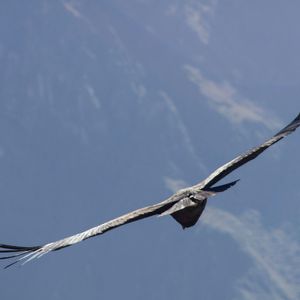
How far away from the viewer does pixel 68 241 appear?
22078mm

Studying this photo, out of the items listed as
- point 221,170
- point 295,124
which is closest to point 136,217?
point 221,170

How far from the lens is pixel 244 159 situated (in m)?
24.8

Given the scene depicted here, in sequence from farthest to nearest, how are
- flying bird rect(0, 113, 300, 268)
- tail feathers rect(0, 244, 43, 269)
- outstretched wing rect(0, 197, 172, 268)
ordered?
flying bird rect(0, 113, 300, 268)
outstretched wing rect(0, 197, 172, 268)
tail feathers rect(0, 244, 43, 269)

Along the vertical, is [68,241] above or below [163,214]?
above

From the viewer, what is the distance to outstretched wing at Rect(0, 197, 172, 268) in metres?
21.1

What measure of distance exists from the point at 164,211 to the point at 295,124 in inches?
214

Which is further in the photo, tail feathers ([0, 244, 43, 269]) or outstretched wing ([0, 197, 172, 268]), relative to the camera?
outstretched wing ([0, 197, 172, 268])

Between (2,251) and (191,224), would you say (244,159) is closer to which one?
(191,224)

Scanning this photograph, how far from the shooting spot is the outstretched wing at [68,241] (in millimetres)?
21078

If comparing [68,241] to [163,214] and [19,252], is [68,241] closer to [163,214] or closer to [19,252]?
[19,252]

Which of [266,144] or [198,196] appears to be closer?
[198,196]

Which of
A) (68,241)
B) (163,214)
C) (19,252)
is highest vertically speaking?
(68,241)

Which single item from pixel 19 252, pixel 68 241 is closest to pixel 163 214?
pixel 68 241

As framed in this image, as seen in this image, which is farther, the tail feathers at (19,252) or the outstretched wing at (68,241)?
the outstretched wing at (68,241)
